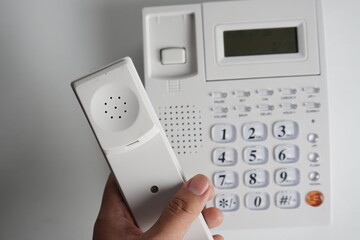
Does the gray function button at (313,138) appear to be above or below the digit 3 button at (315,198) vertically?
above

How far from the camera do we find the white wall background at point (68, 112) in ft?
2.05

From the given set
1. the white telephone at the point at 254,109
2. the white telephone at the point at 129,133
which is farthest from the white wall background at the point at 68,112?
the white telephone at the point at 129,133

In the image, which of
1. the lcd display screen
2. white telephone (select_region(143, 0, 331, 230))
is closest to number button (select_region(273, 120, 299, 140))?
white telephone (select_region(143, 0, 331, 230))

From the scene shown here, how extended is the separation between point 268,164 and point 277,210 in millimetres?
70

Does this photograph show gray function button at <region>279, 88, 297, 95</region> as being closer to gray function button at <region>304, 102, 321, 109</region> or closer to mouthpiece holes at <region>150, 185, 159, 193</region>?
gray function button at <region>304, 102, 321, 109</region>

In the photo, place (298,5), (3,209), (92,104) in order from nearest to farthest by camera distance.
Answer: (92,104) → (298,5) → (3,209)

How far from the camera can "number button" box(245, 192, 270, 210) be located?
0.56m

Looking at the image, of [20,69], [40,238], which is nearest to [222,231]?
[40,238]

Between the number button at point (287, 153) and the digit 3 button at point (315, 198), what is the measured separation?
56 millimetres

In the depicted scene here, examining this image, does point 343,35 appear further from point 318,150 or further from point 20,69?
point 20,69

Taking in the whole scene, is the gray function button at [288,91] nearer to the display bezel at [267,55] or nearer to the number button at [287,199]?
the display bezel at [267,55]

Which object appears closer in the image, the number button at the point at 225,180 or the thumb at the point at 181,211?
the thumb at the point at 181,211

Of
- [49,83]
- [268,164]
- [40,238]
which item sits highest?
[49,83]

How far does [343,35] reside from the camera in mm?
624
